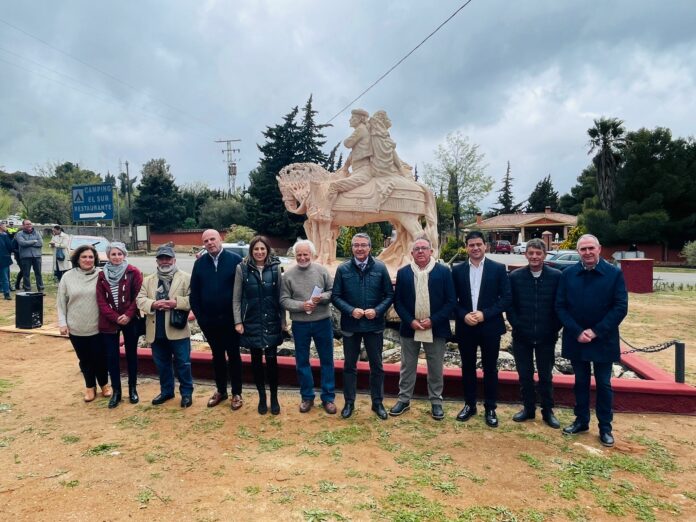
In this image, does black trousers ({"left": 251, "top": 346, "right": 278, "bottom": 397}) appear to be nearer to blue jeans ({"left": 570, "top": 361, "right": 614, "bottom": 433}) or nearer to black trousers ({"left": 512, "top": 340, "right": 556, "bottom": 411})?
black trousers ({"left": 512, "top": 340, "right": 556, "bottom": 411})

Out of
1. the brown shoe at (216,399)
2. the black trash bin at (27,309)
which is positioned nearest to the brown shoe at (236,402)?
the brown shoe at (216,399)

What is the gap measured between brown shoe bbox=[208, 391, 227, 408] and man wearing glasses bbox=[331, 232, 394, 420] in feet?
3.94

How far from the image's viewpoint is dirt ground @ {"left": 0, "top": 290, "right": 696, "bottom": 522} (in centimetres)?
245

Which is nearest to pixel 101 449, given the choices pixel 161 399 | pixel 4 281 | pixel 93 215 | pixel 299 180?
pixel 161 399

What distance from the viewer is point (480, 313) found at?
3508mm

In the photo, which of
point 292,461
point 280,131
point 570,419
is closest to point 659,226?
point 280,131

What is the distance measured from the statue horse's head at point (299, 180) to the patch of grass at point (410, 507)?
5.40 meters

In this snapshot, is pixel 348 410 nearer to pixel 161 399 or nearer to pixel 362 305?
pixel 362 305

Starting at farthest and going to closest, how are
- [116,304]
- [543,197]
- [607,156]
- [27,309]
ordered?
[543,197] → [607,156] → [27,309] → [116,304]

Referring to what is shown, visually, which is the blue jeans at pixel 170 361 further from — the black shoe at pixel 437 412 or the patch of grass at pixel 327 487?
the black shoe at pixel 437 412

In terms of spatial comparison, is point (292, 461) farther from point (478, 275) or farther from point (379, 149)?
point (379, 149)

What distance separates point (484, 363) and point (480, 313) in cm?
49

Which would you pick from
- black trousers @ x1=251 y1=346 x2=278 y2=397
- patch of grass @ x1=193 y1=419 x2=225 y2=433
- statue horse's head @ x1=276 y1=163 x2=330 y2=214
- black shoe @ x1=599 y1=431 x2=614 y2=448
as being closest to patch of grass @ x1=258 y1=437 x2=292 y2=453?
patch of grass @ x1=193 y1=419 x2=225 y2=433

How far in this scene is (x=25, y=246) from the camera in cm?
924
